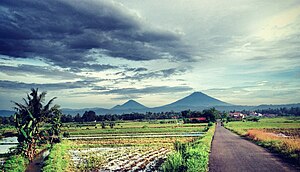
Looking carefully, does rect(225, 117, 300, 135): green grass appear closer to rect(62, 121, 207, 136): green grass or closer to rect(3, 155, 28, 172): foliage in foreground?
rect(62, 121, 207, 136): green grass

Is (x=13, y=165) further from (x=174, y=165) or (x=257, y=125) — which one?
(x=257, y=125)

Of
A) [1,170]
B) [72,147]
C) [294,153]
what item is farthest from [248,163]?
[72,147]

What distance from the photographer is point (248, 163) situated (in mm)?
16812

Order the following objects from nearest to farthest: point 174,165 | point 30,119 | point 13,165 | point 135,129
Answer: point 174,165
point 13,165
point 30,119
point 135,129

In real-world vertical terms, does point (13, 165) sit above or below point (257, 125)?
above

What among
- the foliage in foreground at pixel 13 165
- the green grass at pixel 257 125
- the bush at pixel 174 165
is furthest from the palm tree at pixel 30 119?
the green grass at pixel 257 125

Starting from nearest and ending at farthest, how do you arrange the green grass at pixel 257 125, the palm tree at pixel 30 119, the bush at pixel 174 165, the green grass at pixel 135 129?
the bush at pixel 174 165
the palm tree at pixel 30 119
the green grass at pixel 257 125
the green grass at pixel 135 129

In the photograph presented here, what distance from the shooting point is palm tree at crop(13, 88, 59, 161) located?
74.9ft

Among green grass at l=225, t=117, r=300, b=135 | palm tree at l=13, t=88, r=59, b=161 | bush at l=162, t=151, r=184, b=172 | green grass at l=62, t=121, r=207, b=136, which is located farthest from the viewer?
green grass at l=62, t=121, r=207, b=136

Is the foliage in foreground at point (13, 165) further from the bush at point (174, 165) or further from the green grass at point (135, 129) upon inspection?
the green grass at point (135, 129)

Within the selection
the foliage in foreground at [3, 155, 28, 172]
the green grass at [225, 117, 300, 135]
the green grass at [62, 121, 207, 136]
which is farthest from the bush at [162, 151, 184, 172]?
the green grass at [62, 121, 207, 136]

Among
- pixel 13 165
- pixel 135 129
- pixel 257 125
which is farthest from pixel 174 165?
pixel 257 125

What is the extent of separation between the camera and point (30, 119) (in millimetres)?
23547

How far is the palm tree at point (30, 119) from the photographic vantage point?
2284 centimetres
